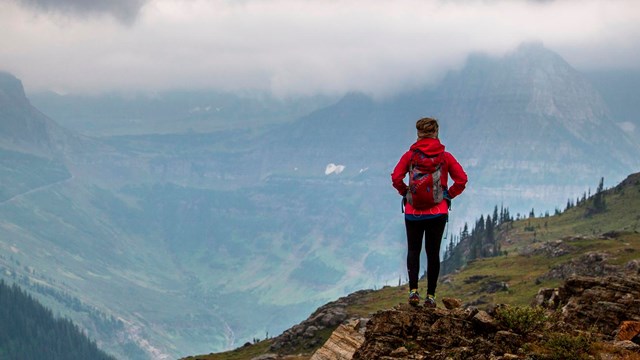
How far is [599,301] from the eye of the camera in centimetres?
3847

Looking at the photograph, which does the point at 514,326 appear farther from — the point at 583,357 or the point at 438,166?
the point at 438,166

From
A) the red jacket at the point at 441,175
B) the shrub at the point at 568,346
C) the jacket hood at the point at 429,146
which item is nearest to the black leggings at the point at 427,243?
the red jacket at the point at 441,175

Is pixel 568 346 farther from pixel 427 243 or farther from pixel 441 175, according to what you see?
pixel 441 175

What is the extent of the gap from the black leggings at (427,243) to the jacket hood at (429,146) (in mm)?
2427

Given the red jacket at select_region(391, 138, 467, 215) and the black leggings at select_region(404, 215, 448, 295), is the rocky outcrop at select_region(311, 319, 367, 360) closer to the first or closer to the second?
the black leggings at select_region(404, 215, 448, 295)

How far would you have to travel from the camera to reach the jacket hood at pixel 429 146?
115 feet

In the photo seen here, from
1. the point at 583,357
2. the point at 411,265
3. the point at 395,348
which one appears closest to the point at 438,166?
the point at 411,265

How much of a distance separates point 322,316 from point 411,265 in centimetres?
13846

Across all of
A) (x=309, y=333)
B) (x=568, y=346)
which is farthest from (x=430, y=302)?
(x=309, y=333)

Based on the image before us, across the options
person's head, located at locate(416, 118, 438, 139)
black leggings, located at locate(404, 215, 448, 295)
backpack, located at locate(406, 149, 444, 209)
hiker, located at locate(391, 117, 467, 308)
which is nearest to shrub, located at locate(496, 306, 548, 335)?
hiker, located at locate(391, 117, 467, 308)

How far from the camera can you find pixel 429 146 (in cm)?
3528

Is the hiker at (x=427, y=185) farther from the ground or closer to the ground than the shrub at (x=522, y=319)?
farther from the ground

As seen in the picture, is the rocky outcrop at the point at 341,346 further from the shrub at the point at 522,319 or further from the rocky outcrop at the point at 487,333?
the shrub at the point at 522,319

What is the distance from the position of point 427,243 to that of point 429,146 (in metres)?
3.79
